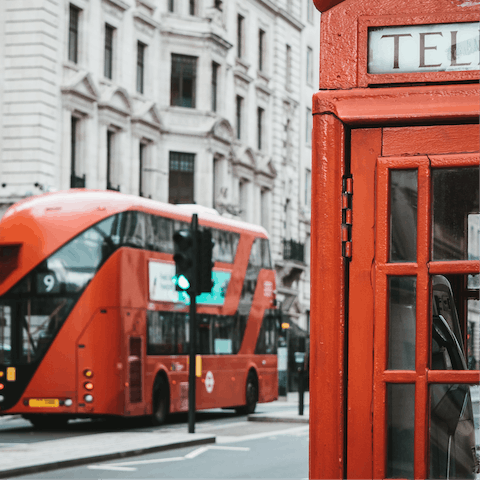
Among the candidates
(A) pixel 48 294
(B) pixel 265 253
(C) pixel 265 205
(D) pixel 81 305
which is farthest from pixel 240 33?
(D) pixel 81 305

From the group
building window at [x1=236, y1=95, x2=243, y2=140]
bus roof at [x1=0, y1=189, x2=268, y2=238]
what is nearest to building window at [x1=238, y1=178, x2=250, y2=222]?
building window at [x1=236, y1=95, x2=243, y2=140]

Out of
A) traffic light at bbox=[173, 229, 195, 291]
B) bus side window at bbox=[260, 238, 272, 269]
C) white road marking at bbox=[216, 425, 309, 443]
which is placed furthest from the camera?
bus side window at bbox=[260, 238, 272, 269]

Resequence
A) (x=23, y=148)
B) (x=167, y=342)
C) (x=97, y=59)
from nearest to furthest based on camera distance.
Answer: (x=167, y=342)
(x=23, y=148)
(x=97, y=59)

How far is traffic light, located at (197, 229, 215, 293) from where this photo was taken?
17672 mm

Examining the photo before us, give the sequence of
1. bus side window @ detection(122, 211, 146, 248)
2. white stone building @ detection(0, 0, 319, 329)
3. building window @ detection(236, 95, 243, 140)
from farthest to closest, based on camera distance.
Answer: building window @ detection(236, 95, 243, 140) → white stone building @ detection(0, 0, 319, 329) → bus side window @ detection(122, 211, 146, 248)

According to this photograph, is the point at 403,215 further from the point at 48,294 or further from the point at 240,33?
the point at 240,33

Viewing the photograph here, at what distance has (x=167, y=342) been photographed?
69.8 ft

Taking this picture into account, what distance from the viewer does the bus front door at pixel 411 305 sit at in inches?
130

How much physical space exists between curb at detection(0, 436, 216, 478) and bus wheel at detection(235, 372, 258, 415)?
311 inches

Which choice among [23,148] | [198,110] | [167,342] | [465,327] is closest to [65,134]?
[23,148]

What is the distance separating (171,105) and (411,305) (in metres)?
36.2

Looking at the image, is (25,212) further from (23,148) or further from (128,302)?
(23,148)

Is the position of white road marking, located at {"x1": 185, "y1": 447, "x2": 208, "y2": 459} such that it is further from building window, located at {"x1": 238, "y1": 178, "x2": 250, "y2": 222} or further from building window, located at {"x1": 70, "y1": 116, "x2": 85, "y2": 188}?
building window, located at {"x1": 238, "y1": 178, "x2": 250, "y2": 222}

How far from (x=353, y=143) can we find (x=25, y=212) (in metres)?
16.7
